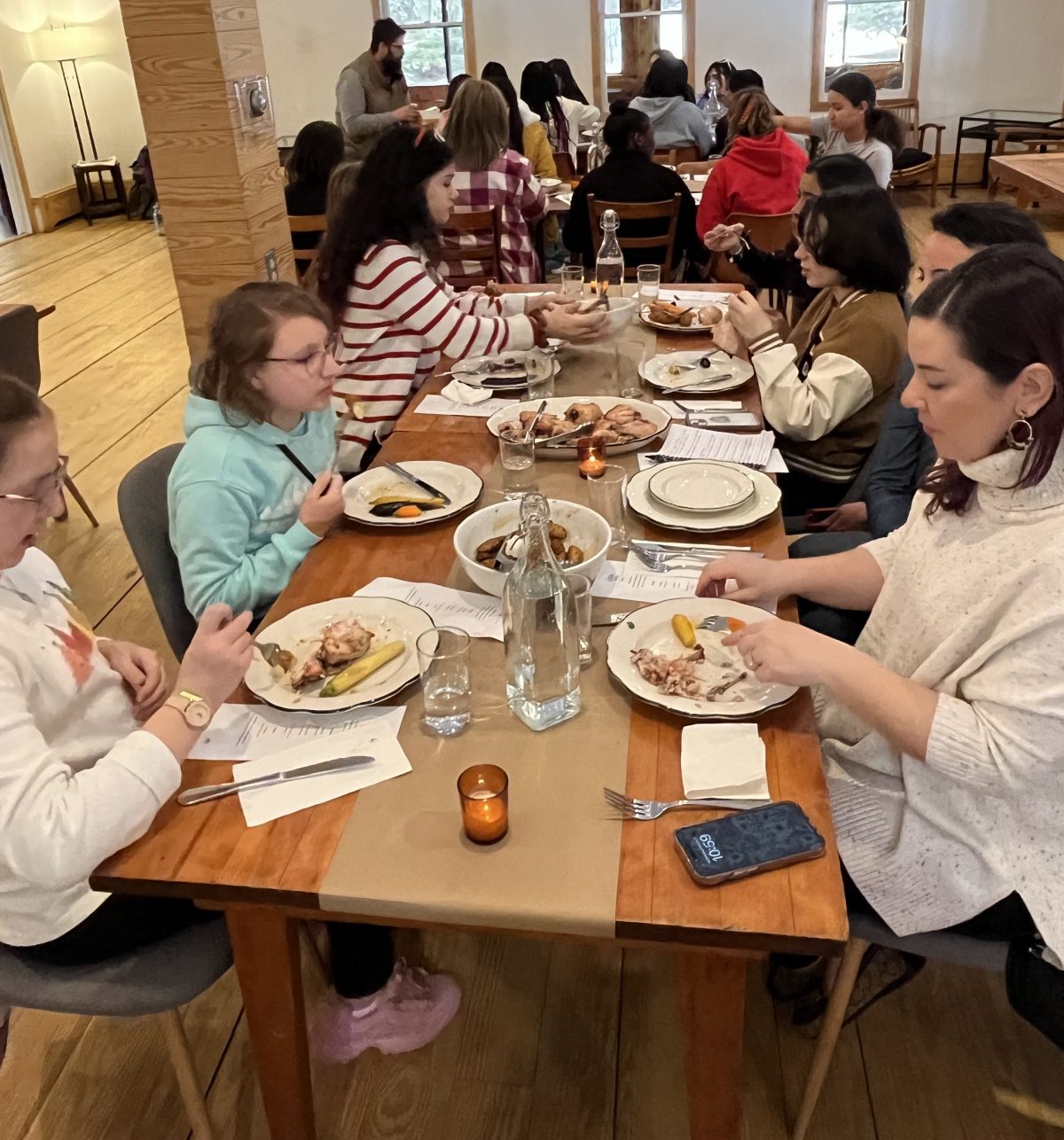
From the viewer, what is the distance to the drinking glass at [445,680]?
1.20 m

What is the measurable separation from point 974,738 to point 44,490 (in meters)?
1.11

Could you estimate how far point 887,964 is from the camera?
1.66 meters

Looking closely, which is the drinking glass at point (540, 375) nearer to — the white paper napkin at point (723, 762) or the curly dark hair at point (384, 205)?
the curly dark hair at point (384, 205)

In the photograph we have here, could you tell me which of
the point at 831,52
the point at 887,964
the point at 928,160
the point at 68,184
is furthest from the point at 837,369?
the point at 68,184

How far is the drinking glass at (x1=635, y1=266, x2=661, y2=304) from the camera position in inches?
115

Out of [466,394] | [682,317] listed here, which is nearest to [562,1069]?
[466,394]

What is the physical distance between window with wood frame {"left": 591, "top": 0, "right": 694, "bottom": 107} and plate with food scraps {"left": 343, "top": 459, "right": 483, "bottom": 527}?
25.7 ft

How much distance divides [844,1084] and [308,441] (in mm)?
1450

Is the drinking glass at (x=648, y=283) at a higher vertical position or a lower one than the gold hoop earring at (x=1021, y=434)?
lower

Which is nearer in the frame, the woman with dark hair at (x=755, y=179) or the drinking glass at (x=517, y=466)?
the drinking glass at (x=517, y=466)

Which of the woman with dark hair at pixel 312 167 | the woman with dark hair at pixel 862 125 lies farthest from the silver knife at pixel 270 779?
the woman with dark hair at pixel 862 125

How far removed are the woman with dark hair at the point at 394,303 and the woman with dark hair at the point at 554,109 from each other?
362cm

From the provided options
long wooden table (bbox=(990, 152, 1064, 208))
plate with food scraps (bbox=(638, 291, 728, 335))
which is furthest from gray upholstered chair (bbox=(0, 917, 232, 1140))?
long wooden table (bbox=(990, 152, 1064, 208))

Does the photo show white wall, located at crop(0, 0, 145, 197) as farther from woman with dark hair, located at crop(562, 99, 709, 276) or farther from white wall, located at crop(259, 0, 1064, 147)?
woman with dark hair, located at crop(562, 99, 709, 276)
